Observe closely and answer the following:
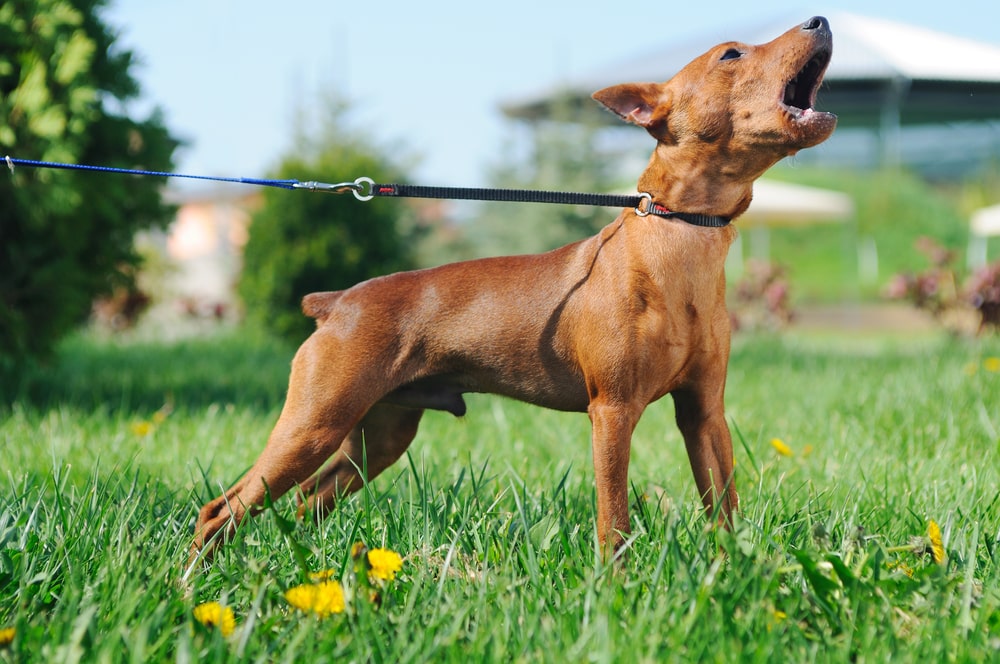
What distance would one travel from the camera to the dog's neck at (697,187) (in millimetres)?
2689

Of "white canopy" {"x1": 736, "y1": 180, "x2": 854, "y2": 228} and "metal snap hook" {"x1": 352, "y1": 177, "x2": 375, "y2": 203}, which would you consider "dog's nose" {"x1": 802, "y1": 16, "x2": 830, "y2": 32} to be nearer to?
"metal snap hook" {"x1": 352, "y1": 177, "x2": 375, "y2": 203}

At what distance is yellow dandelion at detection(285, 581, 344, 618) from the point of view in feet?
7.07

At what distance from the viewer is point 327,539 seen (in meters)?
2.80

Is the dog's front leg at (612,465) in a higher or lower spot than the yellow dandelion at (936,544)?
higher

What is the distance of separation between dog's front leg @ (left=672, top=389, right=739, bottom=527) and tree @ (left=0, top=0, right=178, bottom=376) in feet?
14.1

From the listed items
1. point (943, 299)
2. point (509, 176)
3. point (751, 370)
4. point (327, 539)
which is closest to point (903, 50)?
point (509, 176)

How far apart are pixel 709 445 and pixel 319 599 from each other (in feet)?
4.03

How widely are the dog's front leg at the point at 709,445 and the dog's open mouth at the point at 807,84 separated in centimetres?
84

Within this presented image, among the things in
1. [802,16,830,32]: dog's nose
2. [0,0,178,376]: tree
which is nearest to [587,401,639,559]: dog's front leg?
[802,16,830,32]: dog's nose

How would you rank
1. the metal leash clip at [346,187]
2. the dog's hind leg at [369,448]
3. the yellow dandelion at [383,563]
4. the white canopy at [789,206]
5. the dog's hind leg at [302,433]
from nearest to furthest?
the yellow dandelion at [383,563], the dog's hind leg at [302,433], the metal leash clip at [346,187], the dog's hind leg at [369,448], the white canopy at [789,206]

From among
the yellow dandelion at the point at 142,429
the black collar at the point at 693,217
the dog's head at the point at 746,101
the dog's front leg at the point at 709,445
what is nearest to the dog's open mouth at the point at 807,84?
the dog's head at the point at 746,101

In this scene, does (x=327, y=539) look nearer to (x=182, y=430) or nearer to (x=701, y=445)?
(x=701, y=445)

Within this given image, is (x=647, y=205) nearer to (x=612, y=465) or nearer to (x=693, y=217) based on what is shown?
(x=693, y=217)

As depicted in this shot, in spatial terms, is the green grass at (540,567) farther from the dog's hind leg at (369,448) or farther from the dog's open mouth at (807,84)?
the dog's open mouth at (807,84)
